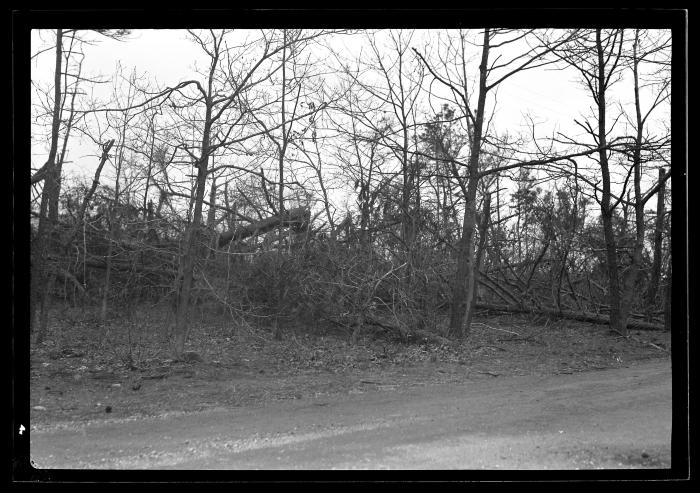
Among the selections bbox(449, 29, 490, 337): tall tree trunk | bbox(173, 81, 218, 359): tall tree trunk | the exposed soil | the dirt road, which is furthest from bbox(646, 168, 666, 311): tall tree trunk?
bbox(173, 81, 218, 359): tall tree trunk

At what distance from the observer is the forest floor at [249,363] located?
8.02 metres

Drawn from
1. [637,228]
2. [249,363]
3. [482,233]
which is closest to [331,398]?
[249,363]

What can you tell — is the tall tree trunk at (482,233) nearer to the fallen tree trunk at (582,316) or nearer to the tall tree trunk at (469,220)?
the tall tree trunk at (469,220)

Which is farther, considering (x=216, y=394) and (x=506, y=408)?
(x=216, y=394)

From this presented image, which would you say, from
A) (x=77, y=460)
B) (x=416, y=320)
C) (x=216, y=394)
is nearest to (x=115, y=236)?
(x=216, y=394)

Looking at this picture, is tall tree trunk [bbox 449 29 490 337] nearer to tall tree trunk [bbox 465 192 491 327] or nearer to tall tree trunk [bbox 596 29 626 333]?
tall tree trunk [bbox 465 192 491 327]

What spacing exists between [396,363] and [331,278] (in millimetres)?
3035

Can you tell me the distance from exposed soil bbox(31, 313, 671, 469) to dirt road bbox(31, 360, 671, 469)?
0.08 feet

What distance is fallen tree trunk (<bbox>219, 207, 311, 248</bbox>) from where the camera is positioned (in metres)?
12.2

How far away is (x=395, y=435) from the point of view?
6.37 meters

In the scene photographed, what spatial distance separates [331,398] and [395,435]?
1.95 meters

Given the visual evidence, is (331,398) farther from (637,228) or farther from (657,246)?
(657,246)

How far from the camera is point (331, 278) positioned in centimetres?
1348

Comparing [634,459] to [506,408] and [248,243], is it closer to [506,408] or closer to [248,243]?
[506,408]
